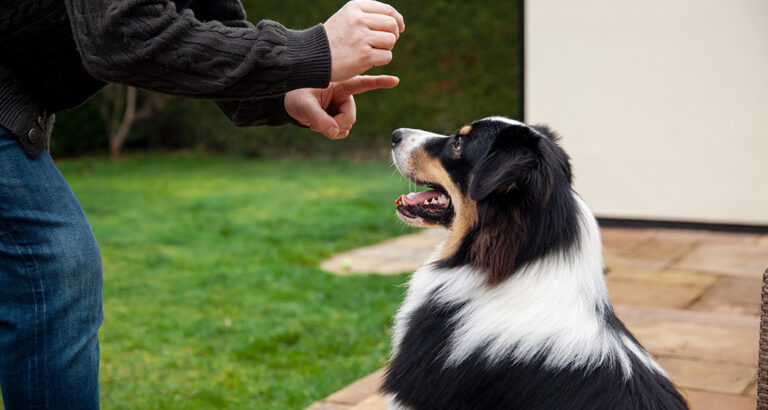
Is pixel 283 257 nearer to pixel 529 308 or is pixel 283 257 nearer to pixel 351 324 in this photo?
pixel 351 324

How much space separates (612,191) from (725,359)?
358 centimetres

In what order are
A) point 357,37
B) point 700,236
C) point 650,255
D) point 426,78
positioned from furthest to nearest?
point 426,78
point 700,236
point 650,255
point 357,37

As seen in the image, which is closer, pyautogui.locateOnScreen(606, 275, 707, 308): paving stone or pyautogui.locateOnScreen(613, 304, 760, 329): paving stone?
pyautogui.locateOnScreen(613, 304, 760, 329): paving stone

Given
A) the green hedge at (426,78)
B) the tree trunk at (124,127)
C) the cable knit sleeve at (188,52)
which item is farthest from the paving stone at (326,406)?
the tree trunk at (124,127)

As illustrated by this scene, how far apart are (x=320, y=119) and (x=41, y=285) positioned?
802mm

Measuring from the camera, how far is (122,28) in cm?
142

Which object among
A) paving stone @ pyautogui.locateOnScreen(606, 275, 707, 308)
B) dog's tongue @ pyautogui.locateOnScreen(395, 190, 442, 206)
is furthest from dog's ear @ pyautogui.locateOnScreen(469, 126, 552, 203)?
paving stone @ pyautogui.locateOnScreen(606, 275, 707, 308)

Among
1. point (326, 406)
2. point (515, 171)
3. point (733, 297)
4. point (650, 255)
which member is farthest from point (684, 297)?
point (515, 171)

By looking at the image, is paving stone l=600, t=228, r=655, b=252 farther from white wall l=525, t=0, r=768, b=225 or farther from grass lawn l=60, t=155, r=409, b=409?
grass lawn l=60, t=155, r=409, b=409

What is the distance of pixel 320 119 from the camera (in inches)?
79.5

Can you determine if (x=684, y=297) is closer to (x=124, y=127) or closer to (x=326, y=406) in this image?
(x=326, y=406)

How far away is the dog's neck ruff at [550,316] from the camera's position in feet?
6.17

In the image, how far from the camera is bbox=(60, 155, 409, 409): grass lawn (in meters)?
3.55

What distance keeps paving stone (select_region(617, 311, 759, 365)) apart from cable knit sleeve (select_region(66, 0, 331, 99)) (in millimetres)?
2828
